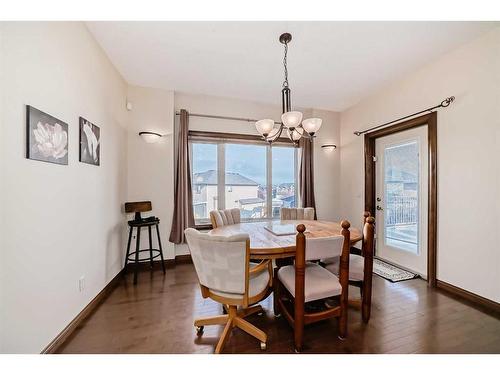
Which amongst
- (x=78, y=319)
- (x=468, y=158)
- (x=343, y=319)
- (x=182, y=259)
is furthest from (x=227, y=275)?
(x=468, y=158)

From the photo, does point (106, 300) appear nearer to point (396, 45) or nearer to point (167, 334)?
point (167, 334)

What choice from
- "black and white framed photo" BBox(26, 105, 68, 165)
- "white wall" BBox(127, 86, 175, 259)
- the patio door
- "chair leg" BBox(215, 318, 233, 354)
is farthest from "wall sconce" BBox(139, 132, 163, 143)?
the patio door

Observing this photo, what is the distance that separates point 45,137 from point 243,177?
8.52 feet

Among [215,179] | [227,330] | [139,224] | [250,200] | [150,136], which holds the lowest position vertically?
[227,330]

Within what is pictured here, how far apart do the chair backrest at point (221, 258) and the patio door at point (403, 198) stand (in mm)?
2682

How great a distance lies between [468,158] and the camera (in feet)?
6.95

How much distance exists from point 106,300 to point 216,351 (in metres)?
1.48

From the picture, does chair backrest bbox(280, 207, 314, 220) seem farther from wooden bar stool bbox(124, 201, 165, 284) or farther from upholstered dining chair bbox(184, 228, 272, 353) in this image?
wooden bar stool bbox(124, 201, 165, 284)

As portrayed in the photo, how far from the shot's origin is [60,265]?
1540 millimetres

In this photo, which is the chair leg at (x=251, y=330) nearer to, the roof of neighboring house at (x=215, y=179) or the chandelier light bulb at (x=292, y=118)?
the chandelier light bulb at (x=292, y=118)

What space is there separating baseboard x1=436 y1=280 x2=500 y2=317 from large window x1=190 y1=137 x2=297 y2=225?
88.2 inches

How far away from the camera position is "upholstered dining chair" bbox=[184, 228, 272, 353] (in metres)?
1.29

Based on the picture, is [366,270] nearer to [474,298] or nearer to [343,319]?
[343,319]
